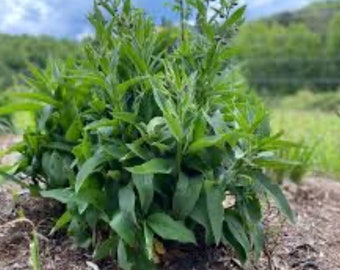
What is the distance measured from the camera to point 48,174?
1.79 m

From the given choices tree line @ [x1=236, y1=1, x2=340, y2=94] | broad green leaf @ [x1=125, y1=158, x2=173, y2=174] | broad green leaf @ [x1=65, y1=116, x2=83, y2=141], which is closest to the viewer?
broad green leaf @ [x1=125, y1=158, x2=173, y2=174]

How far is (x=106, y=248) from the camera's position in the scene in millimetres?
1499

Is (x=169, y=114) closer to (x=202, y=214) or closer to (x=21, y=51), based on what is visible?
(x=202, y=214)

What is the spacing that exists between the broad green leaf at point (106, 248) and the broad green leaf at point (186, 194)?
0.17 meters

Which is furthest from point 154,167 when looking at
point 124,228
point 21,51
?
point 21,51

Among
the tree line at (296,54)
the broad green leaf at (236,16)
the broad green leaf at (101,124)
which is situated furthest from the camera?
the tree line at (296,54)

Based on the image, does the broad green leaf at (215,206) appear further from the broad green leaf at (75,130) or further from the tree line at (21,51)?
the tree line at (21,51)

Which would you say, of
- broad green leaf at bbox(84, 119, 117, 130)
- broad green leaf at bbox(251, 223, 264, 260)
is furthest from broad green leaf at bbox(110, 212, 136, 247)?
broad green leaf at bbox(251, 223, 264, 260)

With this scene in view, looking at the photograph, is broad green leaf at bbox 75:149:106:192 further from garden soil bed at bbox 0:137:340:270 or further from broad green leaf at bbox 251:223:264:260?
broad green leaf at bbox 251:223:264:260

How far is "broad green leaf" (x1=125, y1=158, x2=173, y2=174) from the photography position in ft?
4.48

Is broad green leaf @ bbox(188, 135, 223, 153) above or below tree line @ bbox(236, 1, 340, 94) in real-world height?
above

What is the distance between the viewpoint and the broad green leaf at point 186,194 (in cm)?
145

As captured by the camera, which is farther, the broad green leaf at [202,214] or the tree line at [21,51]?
the tree line at [21,51]

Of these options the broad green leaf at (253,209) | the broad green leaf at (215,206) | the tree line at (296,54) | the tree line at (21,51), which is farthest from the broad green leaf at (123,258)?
the tree line at (296,54)
